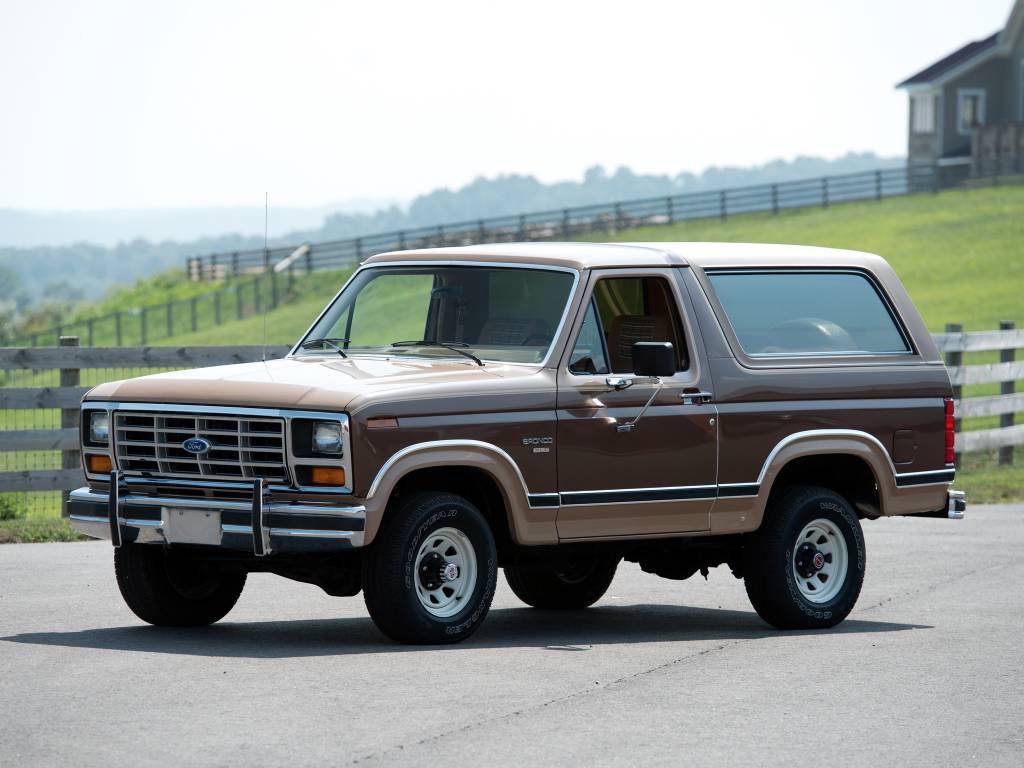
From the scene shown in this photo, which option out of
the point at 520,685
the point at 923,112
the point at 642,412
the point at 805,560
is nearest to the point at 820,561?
the point at 805,560

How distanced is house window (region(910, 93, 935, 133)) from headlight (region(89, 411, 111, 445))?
6448 centimetres

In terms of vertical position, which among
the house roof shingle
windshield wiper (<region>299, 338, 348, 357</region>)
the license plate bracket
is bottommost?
the license plate bracket

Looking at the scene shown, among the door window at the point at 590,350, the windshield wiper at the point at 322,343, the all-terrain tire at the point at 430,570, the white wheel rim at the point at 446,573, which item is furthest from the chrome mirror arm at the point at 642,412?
the windshield wiper at the point at 322,343

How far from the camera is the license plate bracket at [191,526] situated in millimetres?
9102

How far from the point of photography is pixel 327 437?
8938 mm

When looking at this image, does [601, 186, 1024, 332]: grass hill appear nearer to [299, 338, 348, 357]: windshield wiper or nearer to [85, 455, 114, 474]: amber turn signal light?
[299, 338, 348, 357]: windshield wiper

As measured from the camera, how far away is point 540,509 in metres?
9.62

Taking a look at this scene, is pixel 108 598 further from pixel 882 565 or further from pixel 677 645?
pixel 882 565

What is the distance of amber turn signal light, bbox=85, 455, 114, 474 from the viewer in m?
9.80

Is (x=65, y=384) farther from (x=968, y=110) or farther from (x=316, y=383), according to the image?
(x=968, y=110)

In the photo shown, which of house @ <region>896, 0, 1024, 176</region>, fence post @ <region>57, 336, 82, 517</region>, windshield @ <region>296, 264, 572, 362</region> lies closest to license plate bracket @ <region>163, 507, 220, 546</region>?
windshield @ <region>296, 264, 572, 362</region>

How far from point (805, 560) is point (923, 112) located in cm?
6349

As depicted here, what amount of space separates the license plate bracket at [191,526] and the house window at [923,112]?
213 feet

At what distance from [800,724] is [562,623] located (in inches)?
134
